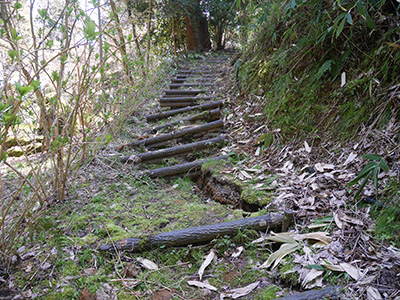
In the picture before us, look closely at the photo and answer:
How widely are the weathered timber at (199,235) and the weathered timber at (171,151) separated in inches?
59.2

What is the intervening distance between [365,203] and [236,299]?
34.2 inches

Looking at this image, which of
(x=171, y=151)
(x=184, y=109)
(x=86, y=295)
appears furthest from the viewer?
(x=184, y=109)

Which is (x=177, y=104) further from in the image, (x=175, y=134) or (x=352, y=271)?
(x=352, y=271)

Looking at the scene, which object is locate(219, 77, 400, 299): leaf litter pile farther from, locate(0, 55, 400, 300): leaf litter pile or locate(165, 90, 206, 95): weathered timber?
locate(165, 90, 206, 95): weathered timber

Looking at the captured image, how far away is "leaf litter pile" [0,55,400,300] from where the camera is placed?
4.17ft

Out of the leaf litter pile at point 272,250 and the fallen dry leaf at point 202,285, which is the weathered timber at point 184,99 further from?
the fallen dry leaf at point 202,285

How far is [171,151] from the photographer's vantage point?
126 inches

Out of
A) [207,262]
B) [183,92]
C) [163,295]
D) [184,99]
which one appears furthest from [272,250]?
[183,92]

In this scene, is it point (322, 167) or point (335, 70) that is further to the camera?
point (335, 70)

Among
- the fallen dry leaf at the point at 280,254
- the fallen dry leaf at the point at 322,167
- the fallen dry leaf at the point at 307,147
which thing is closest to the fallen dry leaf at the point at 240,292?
the fallen dry leaf at the point at 280,254

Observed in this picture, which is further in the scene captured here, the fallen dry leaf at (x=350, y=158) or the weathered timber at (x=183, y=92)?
the weathered timber at (x=183, y=92)

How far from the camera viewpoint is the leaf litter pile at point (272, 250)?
4.17ft

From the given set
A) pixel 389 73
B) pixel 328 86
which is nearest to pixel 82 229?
pixel 328 86

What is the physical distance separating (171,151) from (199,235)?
5.34 ft
